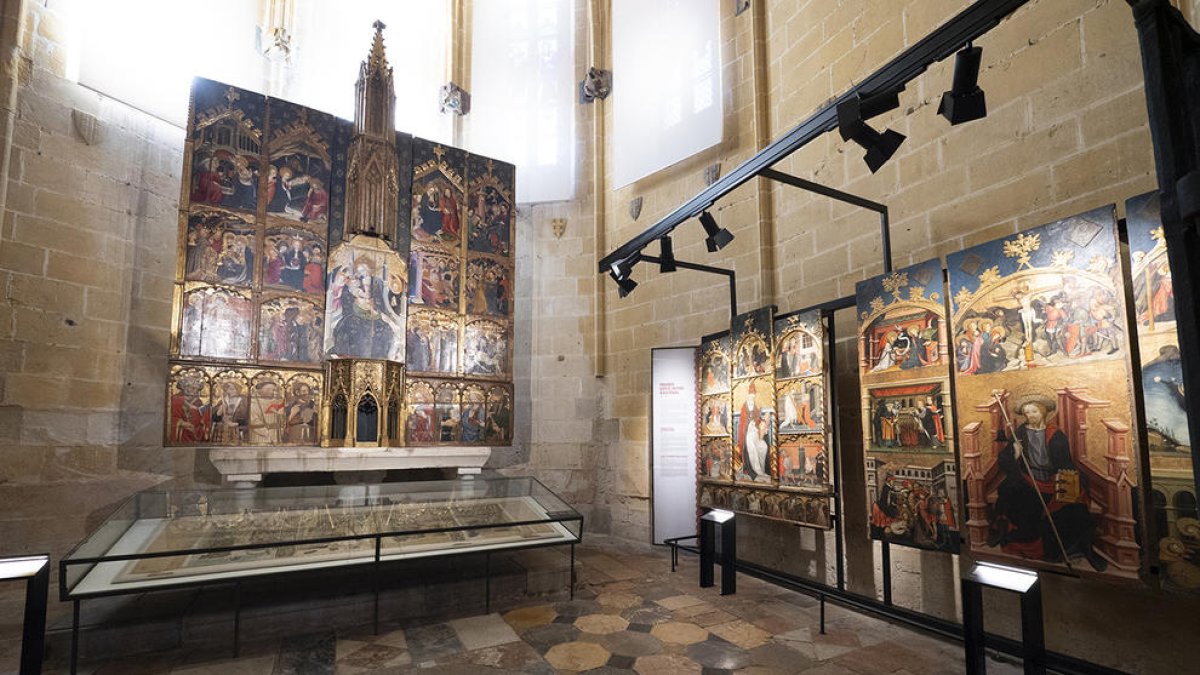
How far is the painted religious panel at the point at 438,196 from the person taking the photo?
7.64 m

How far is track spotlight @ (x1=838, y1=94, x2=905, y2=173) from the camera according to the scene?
11.5 feet

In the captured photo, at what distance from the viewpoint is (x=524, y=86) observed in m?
9.80

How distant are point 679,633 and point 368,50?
30.1 ft

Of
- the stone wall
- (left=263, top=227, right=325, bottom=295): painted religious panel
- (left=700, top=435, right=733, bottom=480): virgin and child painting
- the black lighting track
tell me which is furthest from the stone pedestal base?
the black lighting track

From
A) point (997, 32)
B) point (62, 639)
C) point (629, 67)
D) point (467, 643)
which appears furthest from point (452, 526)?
point (629, 67)

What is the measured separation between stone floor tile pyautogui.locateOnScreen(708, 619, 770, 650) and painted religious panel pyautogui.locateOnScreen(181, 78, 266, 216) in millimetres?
6178

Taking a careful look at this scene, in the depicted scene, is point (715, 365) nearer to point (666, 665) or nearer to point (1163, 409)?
point (666, 665)

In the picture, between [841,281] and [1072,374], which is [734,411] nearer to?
[841,281]

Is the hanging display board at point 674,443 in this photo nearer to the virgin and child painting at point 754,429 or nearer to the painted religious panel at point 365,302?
the virgin and child painting at point 754,429

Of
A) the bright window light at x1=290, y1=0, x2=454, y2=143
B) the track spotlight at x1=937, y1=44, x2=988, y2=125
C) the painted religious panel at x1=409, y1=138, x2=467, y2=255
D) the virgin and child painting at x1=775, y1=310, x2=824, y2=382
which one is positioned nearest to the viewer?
the track spotlight at x1=937, y1=44, x2=988, y2=125

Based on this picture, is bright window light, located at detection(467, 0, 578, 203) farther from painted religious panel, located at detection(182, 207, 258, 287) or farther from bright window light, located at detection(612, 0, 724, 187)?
painted religious panel, located at detection(182, 207, 258, 287)

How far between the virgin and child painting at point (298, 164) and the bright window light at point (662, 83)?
3819 mm

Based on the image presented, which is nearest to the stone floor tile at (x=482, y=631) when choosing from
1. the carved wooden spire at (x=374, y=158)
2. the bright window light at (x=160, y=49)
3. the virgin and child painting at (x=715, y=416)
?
the virgin and child painting at (x=715, y=416)

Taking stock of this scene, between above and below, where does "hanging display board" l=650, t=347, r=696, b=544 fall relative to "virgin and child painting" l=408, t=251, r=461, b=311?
below
